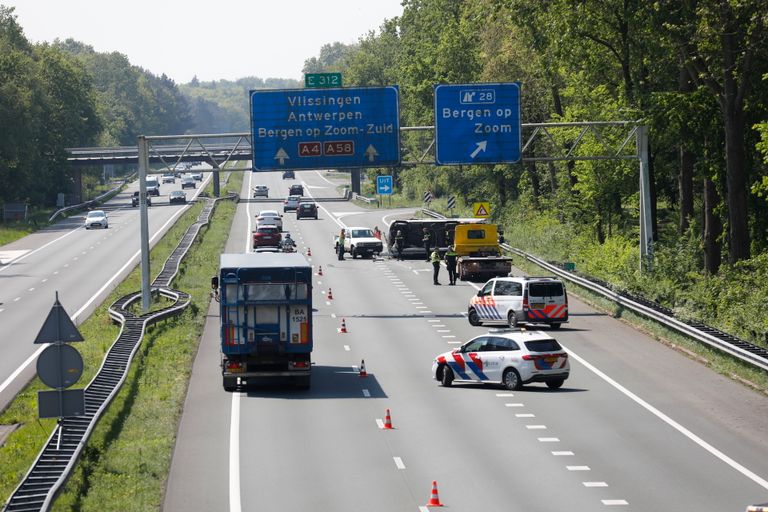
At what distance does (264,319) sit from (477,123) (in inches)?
717

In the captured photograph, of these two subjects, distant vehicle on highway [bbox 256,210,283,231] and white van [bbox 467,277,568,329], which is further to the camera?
distant vehicle on highway [bbox 256,210,283,231]

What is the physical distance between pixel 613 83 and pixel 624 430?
3551cm

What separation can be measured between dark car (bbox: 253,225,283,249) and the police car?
40371mm

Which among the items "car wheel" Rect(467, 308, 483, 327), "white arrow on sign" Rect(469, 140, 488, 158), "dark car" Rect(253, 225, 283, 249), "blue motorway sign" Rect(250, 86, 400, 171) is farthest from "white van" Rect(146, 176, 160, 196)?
"car wheel" Rect(467, 308, 483, 327)

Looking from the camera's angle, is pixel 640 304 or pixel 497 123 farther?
pixel 497 123

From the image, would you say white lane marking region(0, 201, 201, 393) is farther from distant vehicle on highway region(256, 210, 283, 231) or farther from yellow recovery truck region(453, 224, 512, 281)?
yellow recovery truck region(453, 224, 512, 281)

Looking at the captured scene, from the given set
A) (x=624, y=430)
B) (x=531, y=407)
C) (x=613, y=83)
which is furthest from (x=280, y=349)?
(x=613, y=83)

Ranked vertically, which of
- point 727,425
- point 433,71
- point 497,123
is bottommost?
point 727,425

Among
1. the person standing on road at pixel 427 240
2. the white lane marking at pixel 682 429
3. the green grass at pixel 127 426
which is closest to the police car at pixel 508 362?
the white lane marking at pixel 682 429

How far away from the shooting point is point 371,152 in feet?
155

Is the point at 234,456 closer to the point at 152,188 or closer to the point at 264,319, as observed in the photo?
the point at 264,319

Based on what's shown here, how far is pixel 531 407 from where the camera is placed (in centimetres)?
2964

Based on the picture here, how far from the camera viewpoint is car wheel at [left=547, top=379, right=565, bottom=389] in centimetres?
3209

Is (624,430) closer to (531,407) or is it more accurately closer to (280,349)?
(531,407)
